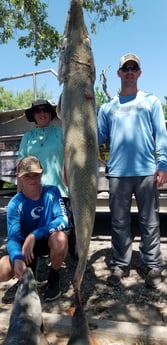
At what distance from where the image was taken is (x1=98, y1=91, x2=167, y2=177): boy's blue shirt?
134 inches

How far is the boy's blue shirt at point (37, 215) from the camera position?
A: 10.5ft

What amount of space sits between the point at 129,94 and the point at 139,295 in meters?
1.91

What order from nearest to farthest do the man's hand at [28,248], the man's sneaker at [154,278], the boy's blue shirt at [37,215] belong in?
the man's hand at [28,248], the boy's blue shirt at [37,215], the man's sneaker at [154,278]

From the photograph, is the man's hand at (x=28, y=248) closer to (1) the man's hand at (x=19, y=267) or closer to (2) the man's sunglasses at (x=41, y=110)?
(1) the man's hand at (x=19, y=267)

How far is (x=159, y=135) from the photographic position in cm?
339

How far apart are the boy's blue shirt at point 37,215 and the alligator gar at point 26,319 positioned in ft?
2.07

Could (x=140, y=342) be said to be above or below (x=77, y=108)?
below

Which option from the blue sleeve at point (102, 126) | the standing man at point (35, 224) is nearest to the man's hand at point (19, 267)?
the standing man at point (35, 224)

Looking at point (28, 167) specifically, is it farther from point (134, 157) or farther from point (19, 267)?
point (134, 157)

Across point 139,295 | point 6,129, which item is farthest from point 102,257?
point 6,129

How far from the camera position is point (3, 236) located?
6.04 meters

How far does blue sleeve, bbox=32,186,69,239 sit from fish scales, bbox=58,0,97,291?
4.14 feet

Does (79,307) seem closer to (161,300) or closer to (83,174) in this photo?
(83,174)

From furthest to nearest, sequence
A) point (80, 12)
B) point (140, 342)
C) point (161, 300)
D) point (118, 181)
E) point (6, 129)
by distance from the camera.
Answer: point (6, 129), point (118, 181), point (161, 300), point (140, 342), point (80, 12)
